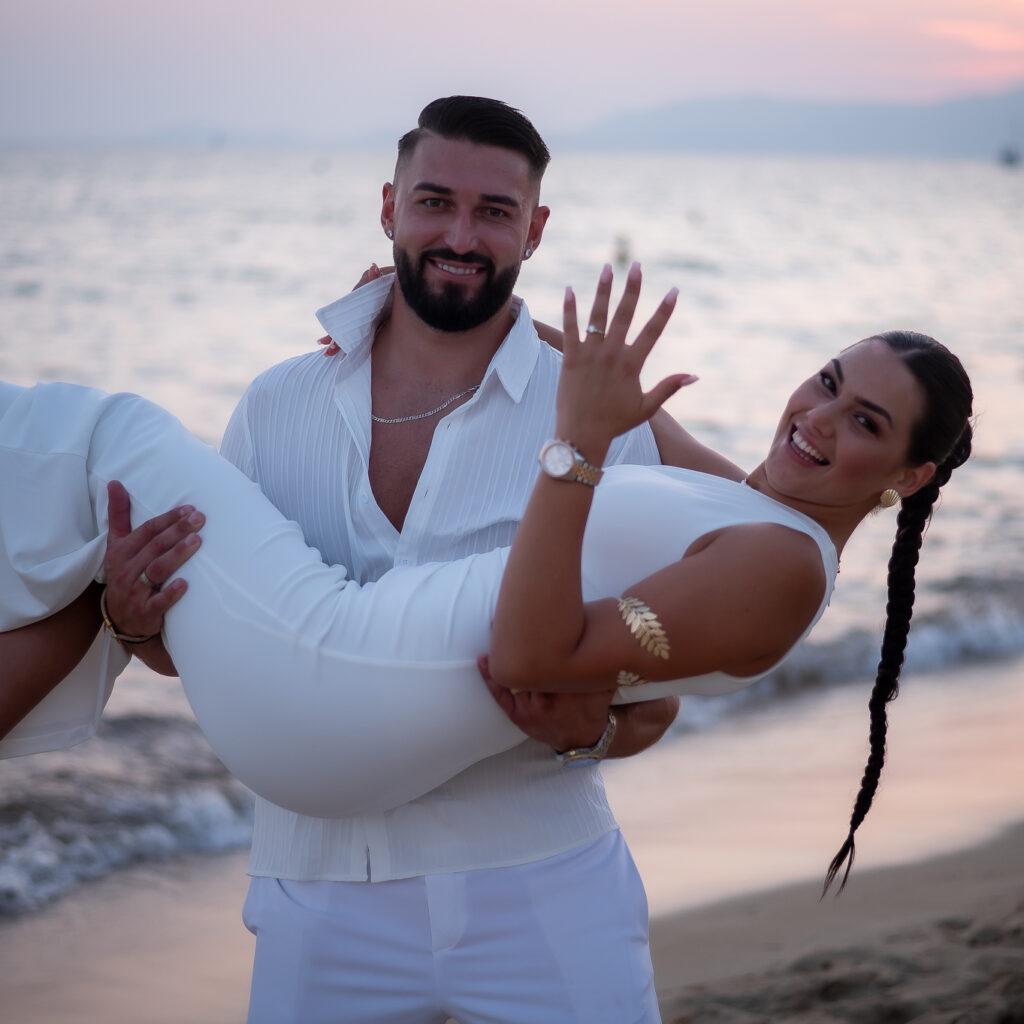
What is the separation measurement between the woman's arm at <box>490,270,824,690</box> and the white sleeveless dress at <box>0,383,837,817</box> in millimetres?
95

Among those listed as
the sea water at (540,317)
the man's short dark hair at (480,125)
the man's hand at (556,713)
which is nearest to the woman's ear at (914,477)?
the man's hand at (556,713)

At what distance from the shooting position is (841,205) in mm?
48188

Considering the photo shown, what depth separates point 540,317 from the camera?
1603 cm

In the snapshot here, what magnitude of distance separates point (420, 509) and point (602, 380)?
0.63 m

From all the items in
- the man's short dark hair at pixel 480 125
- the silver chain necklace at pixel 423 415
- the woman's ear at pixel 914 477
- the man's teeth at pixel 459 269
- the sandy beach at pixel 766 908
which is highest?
the man's short dark hair at pixel 480 125

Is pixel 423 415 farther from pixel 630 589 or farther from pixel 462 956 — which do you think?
pixel 462 956

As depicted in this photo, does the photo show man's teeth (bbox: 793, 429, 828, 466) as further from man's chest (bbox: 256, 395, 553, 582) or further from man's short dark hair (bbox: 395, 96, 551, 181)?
man's short dark hair (bbox: 395, 96, 551, 181)

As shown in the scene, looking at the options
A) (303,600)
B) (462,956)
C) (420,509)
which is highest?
(420,509)

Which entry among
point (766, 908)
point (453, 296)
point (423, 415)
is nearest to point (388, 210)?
point (453, 296)

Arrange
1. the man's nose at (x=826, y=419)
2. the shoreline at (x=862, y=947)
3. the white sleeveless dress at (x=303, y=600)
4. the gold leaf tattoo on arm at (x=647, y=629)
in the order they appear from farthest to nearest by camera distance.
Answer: the shoreline at (x=862, y=947), the man's nose at (x=826, y=419), the white sleeveless dress at (x=303, y=600), the gold leaf tattoo on arm at (x=647, y=629)

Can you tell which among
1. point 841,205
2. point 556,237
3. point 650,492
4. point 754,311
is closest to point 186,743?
point 650,492

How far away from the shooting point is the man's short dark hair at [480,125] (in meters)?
2.52

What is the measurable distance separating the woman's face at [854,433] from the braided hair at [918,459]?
2cm

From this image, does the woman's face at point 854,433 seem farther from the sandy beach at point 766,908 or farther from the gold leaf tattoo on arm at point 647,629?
the sandy beach at point 766,908
